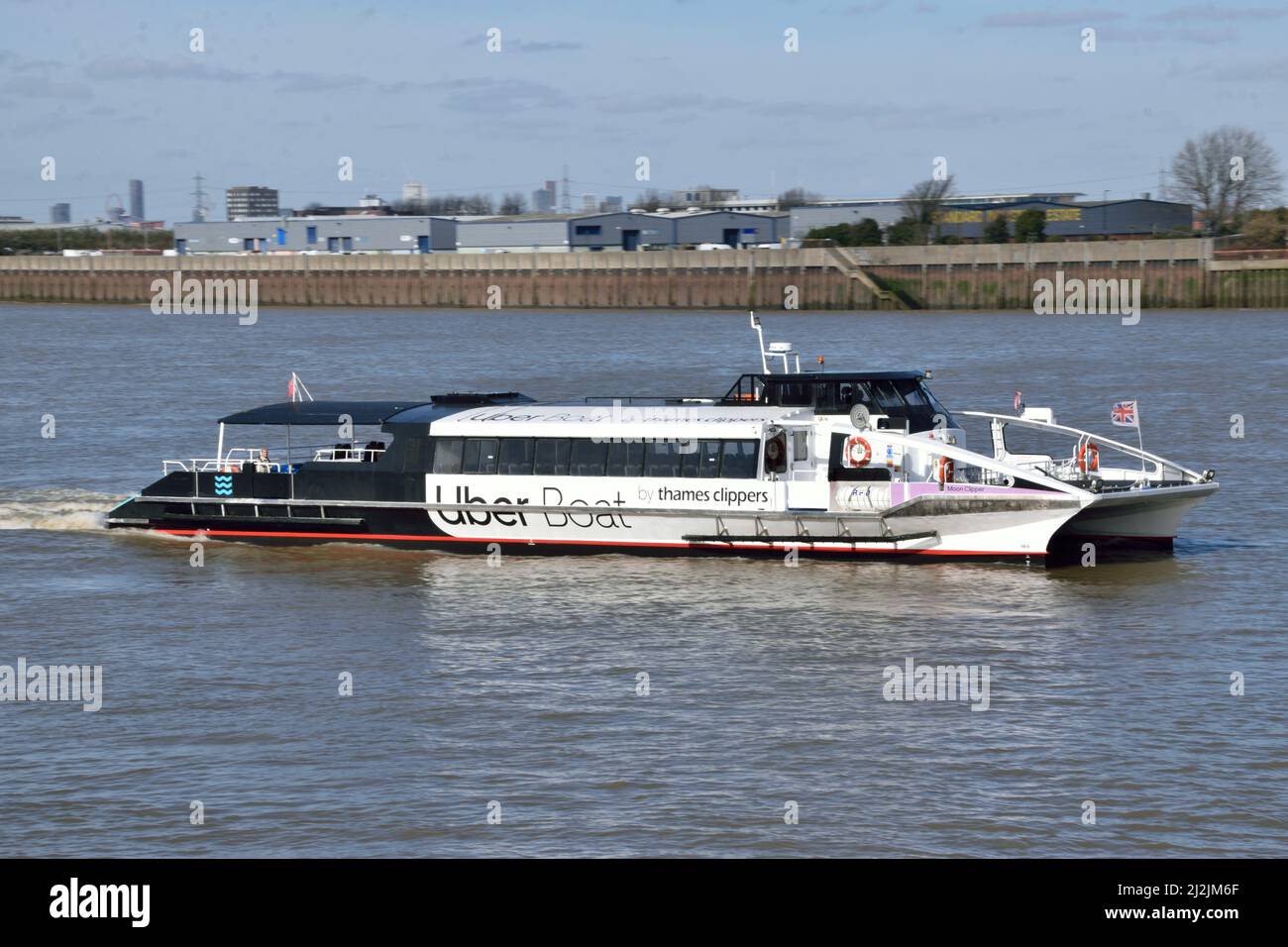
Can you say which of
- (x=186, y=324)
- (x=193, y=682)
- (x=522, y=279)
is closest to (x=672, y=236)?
(x=522, y=279)

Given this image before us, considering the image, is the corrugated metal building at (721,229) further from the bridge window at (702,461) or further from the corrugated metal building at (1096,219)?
the bridge window at (702,461)

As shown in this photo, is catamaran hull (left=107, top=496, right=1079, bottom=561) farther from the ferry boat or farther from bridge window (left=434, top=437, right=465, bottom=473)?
bridge window (left=434, top=437, right=465, bottom=473)

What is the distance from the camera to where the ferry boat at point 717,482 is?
26.3m

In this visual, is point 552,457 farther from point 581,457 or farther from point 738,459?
point 738,459

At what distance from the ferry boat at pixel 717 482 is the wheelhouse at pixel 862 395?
0.12 feet

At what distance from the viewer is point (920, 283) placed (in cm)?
10531

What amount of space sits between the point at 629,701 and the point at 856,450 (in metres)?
8.89

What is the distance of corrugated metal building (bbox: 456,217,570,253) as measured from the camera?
456ft

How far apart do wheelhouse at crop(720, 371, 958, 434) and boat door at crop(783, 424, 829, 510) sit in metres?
0.89

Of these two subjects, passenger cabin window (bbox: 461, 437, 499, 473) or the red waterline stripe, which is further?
passenger cabin window (bbox: 461, 437, 499, 473)

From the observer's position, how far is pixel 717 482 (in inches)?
1069

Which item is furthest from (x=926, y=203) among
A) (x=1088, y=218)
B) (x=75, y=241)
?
(x=75, y=241)

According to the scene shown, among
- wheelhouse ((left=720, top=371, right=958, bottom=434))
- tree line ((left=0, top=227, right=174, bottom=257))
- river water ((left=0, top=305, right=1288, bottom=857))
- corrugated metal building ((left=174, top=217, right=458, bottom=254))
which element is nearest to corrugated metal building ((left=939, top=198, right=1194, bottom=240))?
corrugated metal building ((left=174, top=217, right=458, bottom=254))

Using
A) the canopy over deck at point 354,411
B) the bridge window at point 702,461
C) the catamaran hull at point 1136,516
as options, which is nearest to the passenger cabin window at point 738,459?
the bridge window at point 702,461
